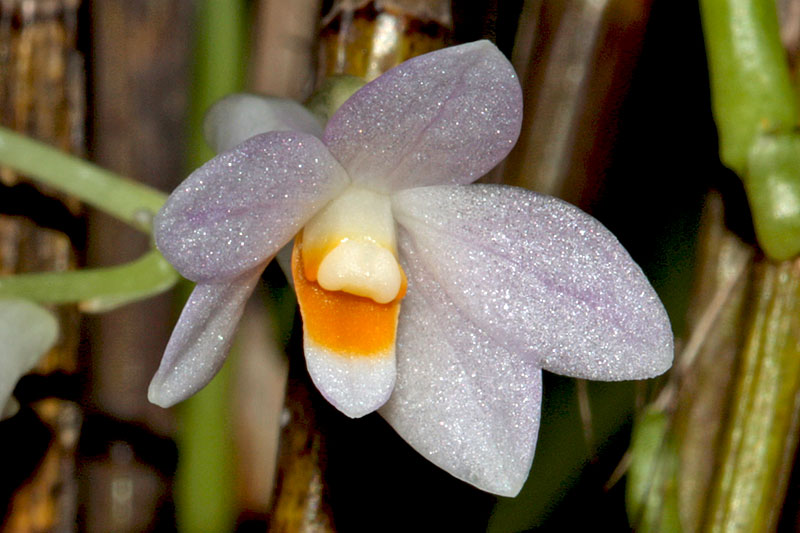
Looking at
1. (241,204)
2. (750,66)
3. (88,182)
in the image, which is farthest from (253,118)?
(750,66)

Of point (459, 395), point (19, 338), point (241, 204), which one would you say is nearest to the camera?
point (241, 204)

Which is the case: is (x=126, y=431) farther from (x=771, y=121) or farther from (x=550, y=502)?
(x=771, y=121)

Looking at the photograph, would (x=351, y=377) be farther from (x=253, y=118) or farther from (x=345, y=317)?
(x=253, y=118)

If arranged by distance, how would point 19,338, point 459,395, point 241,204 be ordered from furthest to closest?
1. point 19,338
2. point 459,395
3. point 241,204

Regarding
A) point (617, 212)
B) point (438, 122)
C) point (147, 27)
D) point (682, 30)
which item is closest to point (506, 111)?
point (438, 122)

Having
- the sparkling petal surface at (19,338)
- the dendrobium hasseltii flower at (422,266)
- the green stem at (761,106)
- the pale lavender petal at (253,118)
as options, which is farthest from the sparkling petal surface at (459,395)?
the sparkling petal surface at (19,338)

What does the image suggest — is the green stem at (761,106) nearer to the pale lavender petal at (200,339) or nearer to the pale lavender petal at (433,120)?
the pale lavender petal at (433,120)
